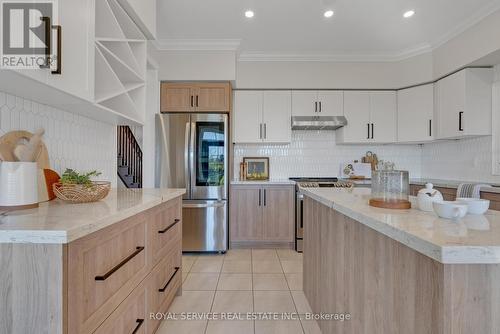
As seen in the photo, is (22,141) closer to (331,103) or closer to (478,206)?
(478,206)

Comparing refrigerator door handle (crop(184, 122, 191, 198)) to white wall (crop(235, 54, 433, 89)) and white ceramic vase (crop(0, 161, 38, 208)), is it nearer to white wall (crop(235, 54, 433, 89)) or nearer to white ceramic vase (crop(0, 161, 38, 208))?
white wall (crop(235, 54, 433, 89))

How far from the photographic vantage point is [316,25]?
2.96m

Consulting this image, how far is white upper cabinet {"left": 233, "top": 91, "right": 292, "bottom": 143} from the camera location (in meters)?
3.76

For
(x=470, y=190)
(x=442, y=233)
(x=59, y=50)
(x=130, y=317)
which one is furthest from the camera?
(x=470, y=190)

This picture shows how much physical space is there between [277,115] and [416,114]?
6.51 ft

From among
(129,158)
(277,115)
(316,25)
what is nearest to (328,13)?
(316,25)

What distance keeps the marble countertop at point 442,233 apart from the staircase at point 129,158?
13.8 ft

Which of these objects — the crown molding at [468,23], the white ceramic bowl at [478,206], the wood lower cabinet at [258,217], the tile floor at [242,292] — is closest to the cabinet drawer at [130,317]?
the tile floor at [242,292]

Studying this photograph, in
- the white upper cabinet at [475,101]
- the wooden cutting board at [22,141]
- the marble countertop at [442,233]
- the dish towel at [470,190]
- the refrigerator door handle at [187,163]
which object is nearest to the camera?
the marble countertop at [442,233]

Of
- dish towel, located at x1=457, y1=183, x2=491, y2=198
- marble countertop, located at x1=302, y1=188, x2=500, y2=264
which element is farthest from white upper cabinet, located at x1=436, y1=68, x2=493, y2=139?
marble countertop, located at x1=302, y1=188, x2=500, y2=264

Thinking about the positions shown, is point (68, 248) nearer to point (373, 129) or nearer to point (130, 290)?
point (130, 290)

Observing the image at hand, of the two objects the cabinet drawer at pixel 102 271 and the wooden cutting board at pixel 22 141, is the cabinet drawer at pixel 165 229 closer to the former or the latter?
the cabinet drawer at pixel 102 271

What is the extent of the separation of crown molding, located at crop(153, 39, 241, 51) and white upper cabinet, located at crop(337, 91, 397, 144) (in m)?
1.84

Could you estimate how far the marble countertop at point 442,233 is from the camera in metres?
0.60
